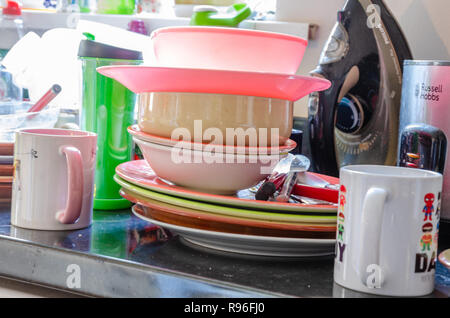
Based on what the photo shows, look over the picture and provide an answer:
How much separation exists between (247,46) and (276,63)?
0.14ft

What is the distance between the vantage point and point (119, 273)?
61 cm

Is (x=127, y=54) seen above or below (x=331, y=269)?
above

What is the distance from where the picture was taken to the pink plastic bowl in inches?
26.9

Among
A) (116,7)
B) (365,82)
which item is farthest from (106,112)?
(116,7)

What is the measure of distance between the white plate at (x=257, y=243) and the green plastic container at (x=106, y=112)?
0.21 meters

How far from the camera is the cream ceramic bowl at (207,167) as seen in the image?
0.67m

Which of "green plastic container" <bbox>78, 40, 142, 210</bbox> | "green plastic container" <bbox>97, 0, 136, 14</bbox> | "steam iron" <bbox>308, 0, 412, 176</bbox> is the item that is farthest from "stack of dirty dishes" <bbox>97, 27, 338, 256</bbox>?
"green plastic container" <bbox>97, 0, 136, 14</bbox>

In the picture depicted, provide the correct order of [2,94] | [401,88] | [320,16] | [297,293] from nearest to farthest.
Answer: [297,293] < [401,88] < [320,16] < [2,94]

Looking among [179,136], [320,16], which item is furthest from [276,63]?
[320,16]

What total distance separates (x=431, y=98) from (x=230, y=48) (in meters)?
0.31

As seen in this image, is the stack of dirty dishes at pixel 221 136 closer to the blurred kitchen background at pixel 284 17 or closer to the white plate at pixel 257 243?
the white plate at pixel 257 243

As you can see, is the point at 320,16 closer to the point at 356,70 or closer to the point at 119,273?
the point at 356,70

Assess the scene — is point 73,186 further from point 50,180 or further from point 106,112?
point 106,112

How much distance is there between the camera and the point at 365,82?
0.96 m
